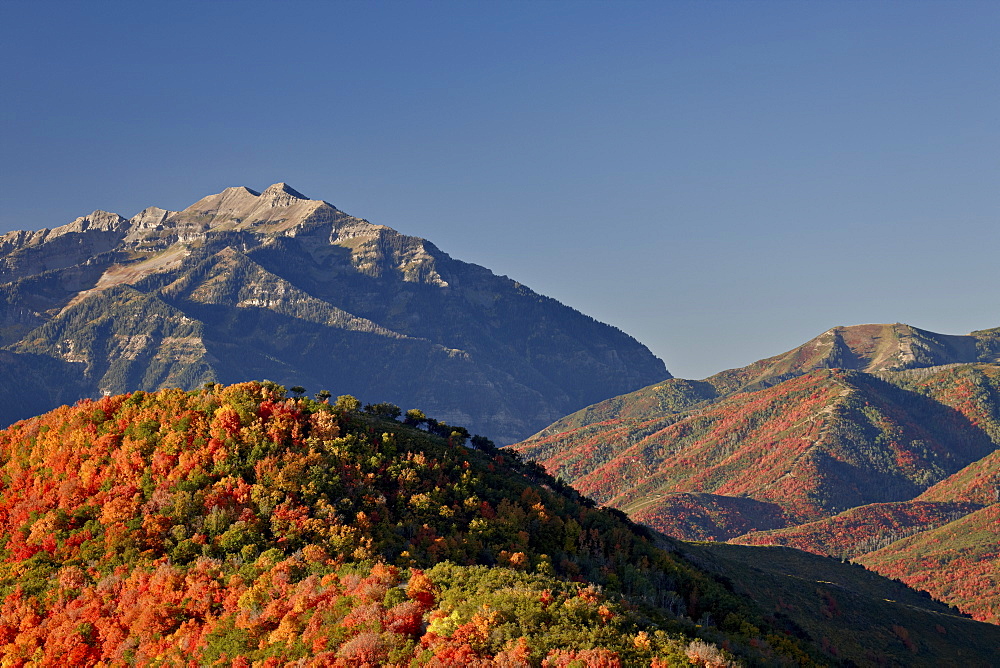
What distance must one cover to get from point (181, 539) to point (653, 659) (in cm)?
2787

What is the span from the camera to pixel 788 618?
88188 mm

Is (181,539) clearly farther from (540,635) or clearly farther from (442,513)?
(540,635)

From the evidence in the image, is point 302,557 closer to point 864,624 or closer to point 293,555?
point 293,555

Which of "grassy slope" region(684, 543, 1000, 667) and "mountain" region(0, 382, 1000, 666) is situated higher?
"mountain" region(0, 382, 1000, 666)

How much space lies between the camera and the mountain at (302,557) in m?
35.1

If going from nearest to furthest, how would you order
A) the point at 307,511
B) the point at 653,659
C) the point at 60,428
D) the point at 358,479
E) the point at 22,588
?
the point at 653,659, the point at 22,588, the point at 307,511, the point at 358,479, the point at 60,428

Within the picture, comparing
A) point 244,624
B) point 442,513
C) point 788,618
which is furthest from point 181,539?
point 788,618

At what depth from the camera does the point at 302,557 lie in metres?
43.7

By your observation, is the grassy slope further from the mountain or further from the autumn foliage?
the autumn foliage

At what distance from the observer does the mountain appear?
3512 cm

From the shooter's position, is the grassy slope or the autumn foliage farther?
the grassy slope

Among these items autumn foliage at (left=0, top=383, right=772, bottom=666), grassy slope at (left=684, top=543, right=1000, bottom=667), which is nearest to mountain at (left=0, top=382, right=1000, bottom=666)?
autumn foliage at (left=0, top=383, right=772, bottom=666)

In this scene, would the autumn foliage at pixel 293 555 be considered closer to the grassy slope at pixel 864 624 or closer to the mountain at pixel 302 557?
the mountain at pixel 302 557

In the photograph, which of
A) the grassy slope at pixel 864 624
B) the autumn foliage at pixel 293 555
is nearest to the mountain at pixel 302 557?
the autumn foliage at pixel 293 555
